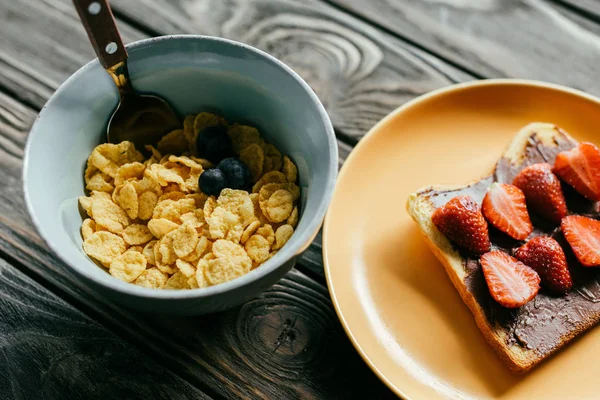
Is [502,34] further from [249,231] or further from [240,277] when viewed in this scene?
[240,277]

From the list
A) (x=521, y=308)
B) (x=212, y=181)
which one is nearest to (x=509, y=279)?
(x=521, y=308)

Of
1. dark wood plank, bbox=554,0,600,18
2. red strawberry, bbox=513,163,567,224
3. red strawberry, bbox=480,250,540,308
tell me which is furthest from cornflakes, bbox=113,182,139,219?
dark wood plank, bbox=554,0,600,18

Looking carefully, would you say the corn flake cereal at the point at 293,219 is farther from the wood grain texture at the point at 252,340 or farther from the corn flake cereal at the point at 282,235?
the wood grain texture at the point at 252,340

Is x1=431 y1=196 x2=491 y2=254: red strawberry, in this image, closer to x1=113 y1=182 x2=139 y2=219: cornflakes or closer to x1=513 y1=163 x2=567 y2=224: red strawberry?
x1=513 y1=163 x2=567 y2=224: red strawberry

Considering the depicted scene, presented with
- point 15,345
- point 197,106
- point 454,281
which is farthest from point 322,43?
point 15,345

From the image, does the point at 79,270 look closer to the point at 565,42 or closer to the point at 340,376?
the point at 340,376

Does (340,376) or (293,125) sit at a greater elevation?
(293,125)

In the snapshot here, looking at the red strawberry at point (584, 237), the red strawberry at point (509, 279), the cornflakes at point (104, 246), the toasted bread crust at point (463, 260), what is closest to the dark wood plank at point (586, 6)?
the toasted bread crust at point (463, 260)
